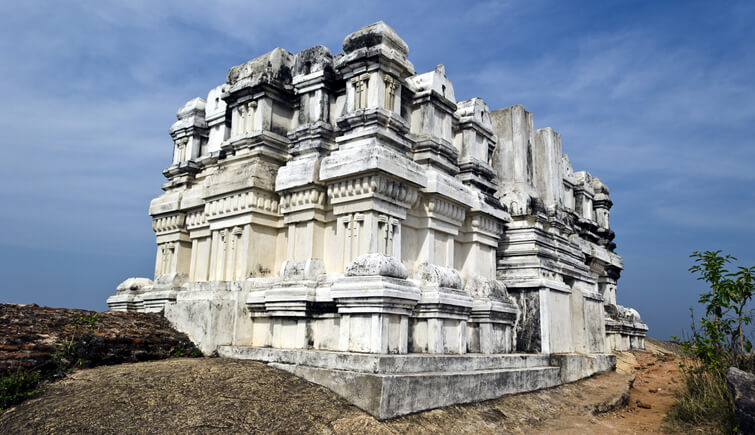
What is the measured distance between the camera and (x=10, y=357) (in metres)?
5.82

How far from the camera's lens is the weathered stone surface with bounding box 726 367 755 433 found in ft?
18.9

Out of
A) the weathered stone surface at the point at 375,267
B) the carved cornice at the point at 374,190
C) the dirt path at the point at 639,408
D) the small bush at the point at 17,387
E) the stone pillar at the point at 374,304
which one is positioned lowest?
the dirt path at the point at 639,408

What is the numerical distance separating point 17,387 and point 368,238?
3993 mm

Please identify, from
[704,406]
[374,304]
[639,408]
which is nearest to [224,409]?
[374,304]

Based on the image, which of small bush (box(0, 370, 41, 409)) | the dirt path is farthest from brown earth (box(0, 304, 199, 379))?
the dirt path

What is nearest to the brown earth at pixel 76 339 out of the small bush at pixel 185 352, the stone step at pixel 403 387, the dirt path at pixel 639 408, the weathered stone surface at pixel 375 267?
the small bush at pixel 185 352

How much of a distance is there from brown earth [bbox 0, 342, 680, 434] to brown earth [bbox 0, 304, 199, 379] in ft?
1.09

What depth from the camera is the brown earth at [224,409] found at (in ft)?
15.6

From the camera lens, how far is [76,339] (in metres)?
6.64

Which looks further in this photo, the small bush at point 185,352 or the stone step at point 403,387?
the small bush at point 185,352

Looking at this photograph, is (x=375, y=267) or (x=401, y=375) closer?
(x=401, y=375)

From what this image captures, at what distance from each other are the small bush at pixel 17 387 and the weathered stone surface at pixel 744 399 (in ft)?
23.7

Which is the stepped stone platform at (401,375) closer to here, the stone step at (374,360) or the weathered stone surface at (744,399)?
the stone step at (374,360)

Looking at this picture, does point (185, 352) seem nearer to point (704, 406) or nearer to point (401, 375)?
point (401, 375)
